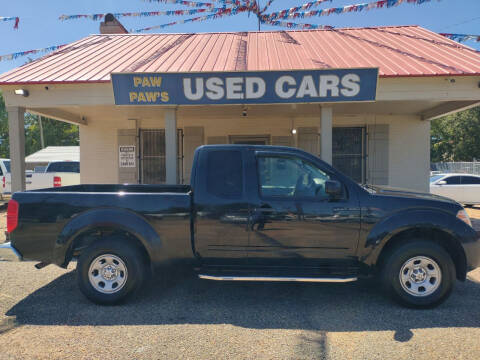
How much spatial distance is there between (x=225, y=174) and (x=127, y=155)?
6690 millimetres

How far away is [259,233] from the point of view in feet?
12.2

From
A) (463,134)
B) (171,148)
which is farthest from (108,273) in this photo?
(463,134)

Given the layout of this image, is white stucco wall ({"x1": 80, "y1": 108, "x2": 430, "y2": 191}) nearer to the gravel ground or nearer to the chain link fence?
the gravel ground

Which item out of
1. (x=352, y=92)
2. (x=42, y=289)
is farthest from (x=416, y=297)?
(x=42, y=289)

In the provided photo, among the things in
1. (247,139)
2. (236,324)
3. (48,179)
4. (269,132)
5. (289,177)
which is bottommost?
(236,324)

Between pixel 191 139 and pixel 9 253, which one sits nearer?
pixel 9 253

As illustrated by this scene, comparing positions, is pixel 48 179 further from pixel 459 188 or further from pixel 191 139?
pixel 459 188

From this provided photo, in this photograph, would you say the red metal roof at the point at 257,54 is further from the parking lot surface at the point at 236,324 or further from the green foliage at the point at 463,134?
the green foliage at the point at 463,134

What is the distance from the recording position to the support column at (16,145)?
7.01 metres

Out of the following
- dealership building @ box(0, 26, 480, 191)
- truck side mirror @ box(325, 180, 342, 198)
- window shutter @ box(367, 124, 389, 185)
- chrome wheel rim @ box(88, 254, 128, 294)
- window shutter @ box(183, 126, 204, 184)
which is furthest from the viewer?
window shutter @ box(183, 126, 204, 184)

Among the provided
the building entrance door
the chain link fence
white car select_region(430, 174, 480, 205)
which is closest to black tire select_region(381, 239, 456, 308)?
the building entrance door

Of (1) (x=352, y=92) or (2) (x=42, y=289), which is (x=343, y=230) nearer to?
(1) (x=352, y=92)

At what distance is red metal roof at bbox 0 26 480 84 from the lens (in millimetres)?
6855

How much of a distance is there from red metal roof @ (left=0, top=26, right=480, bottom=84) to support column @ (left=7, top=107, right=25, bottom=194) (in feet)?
2.39
